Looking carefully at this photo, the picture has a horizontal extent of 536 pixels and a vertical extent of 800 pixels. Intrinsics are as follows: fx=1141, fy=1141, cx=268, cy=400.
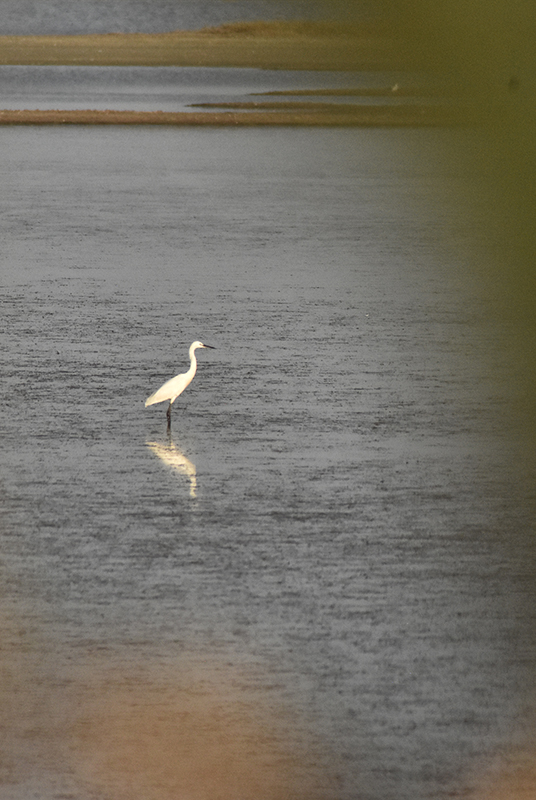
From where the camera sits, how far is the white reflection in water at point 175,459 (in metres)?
4.45

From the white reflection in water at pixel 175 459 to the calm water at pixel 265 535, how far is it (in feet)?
A: 0.04

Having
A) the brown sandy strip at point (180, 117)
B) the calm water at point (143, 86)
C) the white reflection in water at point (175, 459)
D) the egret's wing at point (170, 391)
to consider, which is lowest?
the white reflection in water at point (175, 459)

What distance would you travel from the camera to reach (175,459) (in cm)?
466

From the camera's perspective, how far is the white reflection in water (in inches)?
Result: 175

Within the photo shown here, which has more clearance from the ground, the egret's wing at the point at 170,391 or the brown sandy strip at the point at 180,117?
the brown sandy strip at the point at 180,117

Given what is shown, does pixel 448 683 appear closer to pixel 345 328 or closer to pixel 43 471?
pixel 43 471

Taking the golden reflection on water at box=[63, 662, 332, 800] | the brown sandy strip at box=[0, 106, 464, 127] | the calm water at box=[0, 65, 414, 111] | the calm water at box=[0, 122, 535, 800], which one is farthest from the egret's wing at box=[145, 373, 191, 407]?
the brown sandy strip at box=[0, 106, 464, 127]

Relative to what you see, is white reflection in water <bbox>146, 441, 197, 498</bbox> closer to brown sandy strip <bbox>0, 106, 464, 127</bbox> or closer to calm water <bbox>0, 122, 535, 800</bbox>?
calm water <bbox>0, 122, 535, 800</bbox>

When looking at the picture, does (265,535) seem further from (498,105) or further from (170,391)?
(498,105)

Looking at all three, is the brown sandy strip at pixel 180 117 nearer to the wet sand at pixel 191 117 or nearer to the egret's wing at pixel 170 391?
the wet sand at pixel 191 117

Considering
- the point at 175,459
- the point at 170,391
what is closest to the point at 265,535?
the point at 175,459

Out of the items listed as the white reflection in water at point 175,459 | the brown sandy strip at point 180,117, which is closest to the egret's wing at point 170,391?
the white reflection in water at point 175,459

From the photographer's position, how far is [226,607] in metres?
3.10

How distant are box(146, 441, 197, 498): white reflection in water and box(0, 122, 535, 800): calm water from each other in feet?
0.04
